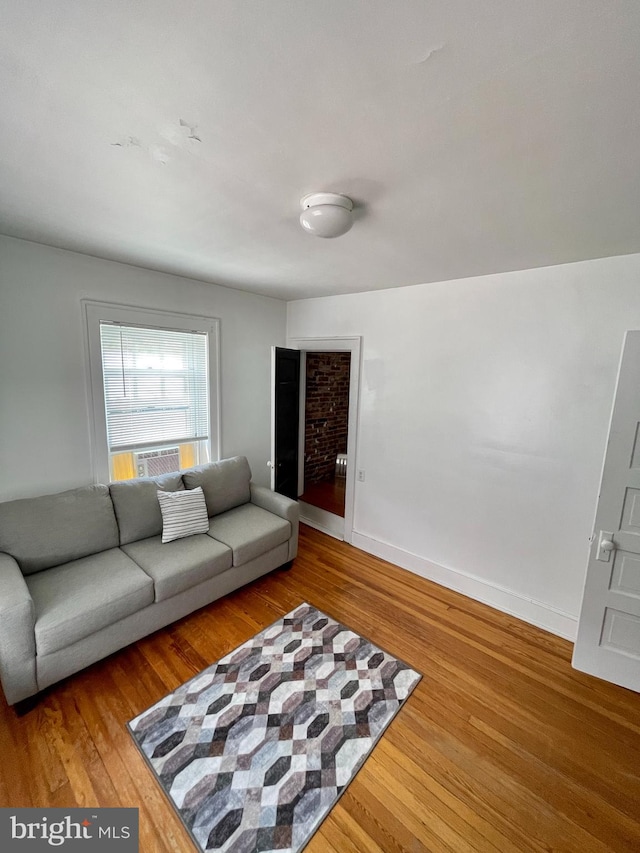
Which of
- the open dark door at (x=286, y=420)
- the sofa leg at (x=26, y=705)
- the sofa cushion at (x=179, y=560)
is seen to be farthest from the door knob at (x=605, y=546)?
the sofa leg at (x=26, y=705)

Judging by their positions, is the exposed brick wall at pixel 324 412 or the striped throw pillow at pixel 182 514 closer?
the striped throw pillow at pixel 182 514

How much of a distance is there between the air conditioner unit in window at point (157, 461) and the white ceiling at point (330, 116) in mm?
1780

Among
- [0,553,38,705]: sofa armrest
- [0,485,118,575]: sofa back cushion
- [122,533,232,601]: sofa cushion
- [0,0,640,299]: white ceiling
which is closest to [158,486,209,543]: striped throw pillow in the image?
[122,533,232,601]: sofa cushion

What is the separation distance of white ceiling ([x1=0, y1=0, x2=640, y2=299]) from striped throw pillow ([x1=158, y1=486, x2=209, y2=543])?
186 cm

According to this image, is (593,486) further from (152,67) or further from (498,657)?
(152,67)

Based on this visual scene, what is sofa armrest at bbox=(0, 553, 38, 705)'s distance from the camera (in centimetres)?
160

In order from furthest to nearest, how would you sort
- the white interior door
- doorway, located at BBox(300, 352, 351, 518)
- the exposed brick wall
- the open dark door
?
the exposed brick wall, doorway, located at BBox(300, 352, 351, 518), the open dark door, the white interior door

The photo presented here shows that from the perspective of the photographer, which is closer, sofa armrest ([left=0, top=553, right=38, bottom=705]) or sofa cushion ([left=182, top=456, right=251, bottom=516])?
sofa armrest ([left=0, top=553, right=38, bottom=705])

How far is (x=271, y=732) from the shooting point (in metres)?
1.65

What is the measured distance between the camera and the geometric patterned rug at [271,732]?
1334mm

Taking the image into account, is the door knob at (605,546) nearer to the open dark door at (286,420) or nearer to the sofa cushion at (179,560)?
the sofa cushion at (179,560)

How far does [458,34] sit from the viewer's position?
2.43ft

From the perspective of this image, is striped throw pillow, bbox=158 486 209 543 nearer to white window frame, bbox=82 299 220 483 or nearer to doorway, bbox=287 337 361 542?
white window frame, bbox=82 299 220 483

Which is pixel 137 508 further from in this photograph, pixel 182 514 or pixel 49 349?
Answer: pixel 49 349
